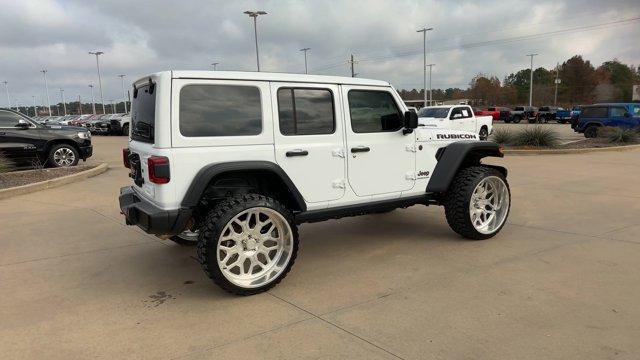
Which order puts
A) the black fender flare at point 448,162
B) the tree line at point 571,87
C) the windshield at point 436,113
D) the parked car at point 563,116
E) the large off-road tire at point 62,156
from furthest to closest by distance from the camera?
the tree line at point 571,87, the parked car at point 563,116, the windshield at point 436,113, the large off-road tire at point 62,156, the black fender flare at point 448,162

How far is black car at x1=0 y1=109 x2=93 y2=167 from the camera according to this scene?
1143 centimetres

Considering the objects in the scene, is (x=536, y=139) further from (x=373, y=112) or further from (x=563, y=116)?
(x=563, y=116)

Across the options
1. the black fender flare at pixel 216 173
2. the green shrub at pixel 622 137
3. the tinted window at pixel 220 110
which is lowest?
the green shrub at pixel 622 137

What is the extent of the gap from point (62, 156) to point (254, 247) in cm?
1031

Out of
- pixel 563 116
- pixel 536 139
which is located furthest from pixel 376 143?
pixel 563 116

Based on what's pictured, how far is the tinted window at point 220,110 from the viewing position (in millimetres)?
3871

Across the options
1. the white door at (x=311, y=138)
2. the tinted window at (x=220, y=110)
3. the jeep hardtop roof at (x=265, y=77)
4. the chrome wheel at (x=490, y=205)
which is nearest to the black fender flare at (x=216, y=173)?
the white door at (x=311, y=138)

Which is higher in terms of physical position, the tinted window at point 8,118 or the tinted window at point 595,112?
the tinted window at point 8,118

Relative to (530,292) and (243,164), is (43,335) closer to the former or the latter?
(243,164)

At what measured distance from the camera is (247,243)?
4070 millimetres

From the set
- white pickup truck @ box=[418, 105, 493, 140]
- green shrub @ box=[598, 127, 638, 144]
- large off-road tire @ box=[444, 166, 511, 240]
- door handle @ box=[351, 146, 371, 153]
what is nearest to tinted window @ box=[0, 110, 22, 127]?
door handle @ box=[351, 146, 371, 153]

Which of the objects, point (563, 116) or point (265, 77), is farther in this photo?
point (563, 116)

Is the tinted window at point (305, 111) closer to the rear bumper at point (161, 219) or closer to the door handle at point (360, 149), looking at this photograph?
the door handle at point (360, 149)

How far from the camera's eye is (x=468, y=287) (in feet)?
13.2
